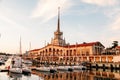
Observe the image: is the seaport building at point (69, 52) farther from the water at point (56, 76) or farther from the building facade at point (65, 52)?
the water at point (56, 76)

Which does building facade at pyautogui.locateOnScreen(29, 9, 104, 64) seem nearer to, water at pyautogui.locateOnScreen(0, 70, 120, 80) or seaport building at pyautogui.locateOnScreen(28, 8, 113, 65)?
seaport building at pyautogui.locateOnScreen(28, 8, 113, 65)

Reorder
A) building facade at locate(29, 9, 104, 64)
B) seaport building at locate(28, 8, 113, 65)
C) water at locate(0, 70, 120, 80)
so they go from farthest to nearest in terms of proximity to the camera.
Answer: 1. building facade at locate(29, 9, 104, 64)
2. seaport building at locate(28, 8, 113, 65)
3. water at locate(0, 70, 120, 80)

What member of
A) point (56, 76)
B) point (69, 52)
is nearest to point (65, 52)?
point (69, 52)

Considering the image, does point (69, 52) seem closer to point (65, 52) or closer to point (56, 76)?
point (65, 52)

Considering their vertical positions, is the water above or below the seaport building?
below

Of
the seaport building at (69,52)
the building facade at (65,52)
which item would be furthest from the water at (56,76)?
the building facade at (65,52)

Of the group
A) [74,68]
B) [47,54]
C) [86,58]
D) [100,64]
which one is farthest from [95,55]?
[47,54]

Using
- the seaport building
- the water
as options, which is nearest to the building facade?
the seaport building

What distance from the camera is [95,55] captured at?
117 m

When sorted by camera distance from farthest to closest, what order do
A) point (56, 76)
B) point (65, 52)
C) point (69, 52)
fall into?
1. point (65, 52)
2. point (69, 52)
3. point (56, 76)

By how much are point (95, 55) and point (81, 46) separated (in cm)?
1656

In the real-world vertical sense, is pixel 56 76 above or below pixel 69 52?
below

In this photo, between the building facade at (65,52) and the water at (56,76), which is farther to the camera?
the building facade at (65,52)

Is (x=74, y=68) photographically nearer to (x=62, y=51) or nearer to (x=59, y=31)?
(x=62, y=51)
